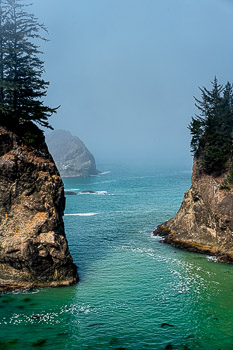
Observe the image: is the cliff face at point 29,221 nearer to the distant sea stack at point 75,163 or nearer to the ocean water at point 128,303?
the ocean water at point 128,303

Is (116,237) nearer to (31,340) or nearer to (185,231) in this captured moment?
(185,231)

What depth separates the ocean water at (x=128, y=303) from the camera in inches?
1367

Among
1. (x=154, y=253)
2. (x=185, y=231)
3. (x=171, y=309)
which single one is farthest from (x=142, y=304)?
(x=185, y=231)

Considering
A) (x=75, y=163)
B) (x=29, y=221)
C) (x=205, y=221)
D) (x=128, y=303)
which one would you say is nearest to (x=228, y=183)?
(x=205, y=221)

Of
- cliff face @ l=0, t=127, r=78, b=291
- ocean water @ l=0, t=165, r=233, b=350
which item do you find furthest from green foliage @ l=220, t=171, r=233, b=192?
cliff face @ l=0, t=127, r=78, b=291

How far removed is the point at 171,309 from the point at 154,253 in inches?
797

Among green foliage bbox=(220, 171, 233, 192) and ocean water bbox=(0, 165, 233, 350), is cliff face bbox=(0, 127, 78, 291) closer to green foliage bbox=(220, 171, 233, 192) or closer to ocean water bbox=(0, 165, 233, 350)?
ocean water bbox=(0, 165, 233, 350)

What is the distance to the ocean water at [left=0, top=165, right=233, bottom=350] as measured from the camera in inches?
1367

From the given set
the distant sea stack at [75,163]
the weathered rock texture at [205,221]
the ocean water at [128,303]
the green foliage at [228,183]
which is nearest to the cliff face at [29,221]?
the ocean water at [128,303]

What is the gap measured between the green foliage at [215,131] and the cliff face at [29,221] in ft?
93.5

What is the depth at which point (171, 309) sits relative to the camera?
40.9m

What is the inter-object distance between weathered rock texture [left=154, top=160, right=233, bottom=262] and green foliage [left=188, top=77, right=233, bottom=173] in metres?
2.66

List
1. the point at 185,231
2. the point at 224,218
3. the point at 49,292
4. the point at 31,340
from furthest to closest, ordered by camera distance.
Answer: the point at 185,231
the point at 224,218
the point at 49,292
the point at 31,340

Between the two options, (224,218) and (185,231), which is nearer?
(224,218)
